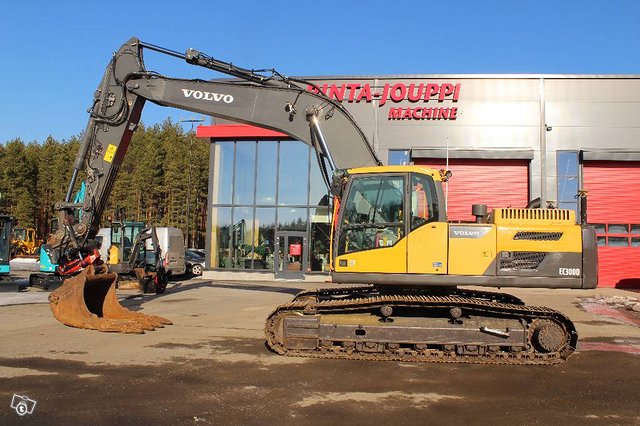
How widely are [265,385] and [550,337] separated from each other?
4.27 m

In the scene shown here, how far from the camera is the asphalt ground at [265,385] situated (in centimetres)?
529

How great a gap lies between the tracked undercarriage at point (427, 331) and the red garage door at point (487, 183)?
57.7 ft

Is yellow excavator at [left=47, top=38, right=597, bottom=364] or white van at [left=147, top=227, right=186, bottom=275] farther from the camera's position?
white van at [left=147, top=227, right=186, bottom=275]

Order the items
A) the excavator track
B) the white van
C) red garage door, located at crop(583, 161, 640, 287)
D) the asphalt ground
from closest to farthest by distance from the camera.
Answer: the asphalt ground → the excavator track → red garage door, located at crop(583, 161, 640, 287) → the white van

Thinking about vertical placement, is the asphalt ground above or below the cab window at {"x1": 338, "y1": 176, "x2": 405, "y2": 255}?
below

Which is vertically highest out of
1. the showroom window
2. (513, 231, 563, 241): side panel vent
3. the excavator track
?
the showroom window

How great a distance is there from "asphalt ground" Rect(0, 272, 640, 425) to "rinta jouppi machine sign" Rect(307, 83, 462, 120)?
1662 cm

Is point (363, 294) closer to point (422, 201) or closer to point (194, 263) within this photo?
point (422, 201)

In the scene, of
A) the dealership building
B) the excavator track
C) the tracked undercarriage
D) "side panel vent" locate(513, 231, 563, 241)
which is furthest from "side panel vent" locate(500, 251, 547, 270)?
the dealership building

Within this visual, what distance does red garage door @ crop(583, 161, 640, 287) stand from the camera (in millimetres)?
24078

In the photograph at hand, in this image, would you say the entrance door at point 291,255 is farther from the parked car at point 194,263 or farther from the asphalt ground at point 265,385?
the asphalt ground at point 265,385

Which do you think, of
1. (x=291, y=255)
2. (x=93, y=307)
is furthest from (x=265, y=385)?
(x=291, y=255)

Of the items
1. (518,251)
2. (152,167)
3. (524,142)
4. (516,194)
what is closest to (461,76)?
(524,142)

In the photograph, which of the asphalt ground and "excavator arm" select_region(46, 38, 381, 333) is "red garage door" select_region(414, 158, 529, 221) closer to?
the asphalt ground
